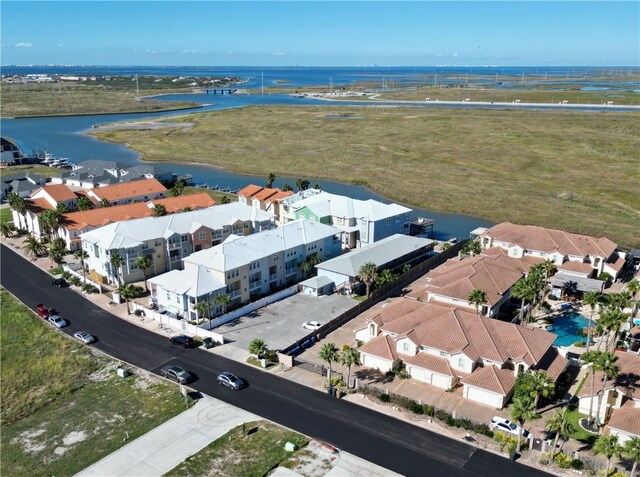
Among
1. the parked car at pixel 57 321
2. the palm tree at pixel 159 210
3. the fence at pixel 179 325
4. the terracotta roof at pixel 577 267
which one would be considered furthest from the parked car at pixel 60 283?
the terracotta roof at pixel 577 267

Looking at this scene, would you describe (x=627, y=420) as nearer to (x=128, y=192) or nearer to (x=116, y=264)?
(x=116, y=264)

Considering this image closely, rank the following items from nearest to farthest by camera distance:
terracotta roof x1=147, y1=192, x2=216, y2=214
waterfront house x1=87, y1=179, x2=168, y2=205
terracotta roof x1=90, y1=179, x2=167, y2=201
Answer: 1. terracotta roof x1=147, y1=192, x2=216, y2=214
2. waterfront house x1=87, y1=179, x2=168, y2=205
3. terracotta roof x1=90, y1=179, x2=167, y2=201

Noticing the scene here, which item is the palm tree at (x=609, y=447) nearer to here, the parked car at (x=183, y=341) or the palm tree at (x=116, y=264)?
the parked car at (x=183, y=341)

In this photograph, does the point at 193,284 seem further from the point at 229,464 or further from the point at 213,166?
the point at 213,166

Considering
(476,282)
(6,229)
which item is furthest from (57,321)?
(476,282)

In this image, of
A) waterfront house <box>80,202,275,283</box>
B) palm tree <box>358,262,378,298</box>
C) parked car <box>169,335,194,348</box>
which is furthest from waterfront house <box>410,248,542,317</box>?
waterfront house <box>80,202,275,283</box>

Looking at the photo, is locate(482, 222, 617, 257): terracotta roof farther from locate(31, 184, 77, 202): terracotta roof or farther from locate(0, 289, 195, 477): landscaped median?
locate(31, 184, 77, 202): terracotta roof

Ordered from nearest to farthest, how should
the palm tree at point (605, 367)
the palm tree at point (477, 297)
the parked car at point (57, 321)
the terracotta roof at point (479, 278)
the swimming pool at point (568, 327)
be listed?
the palm tree at point (605, 367), the palm tree at point (477, 297), the swimming pool at point (568, 327), the parked car at point (57, 321), the terracotta roof at point (479, 278)

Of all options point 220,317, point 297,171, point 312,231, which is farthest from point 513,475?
point 297,171
